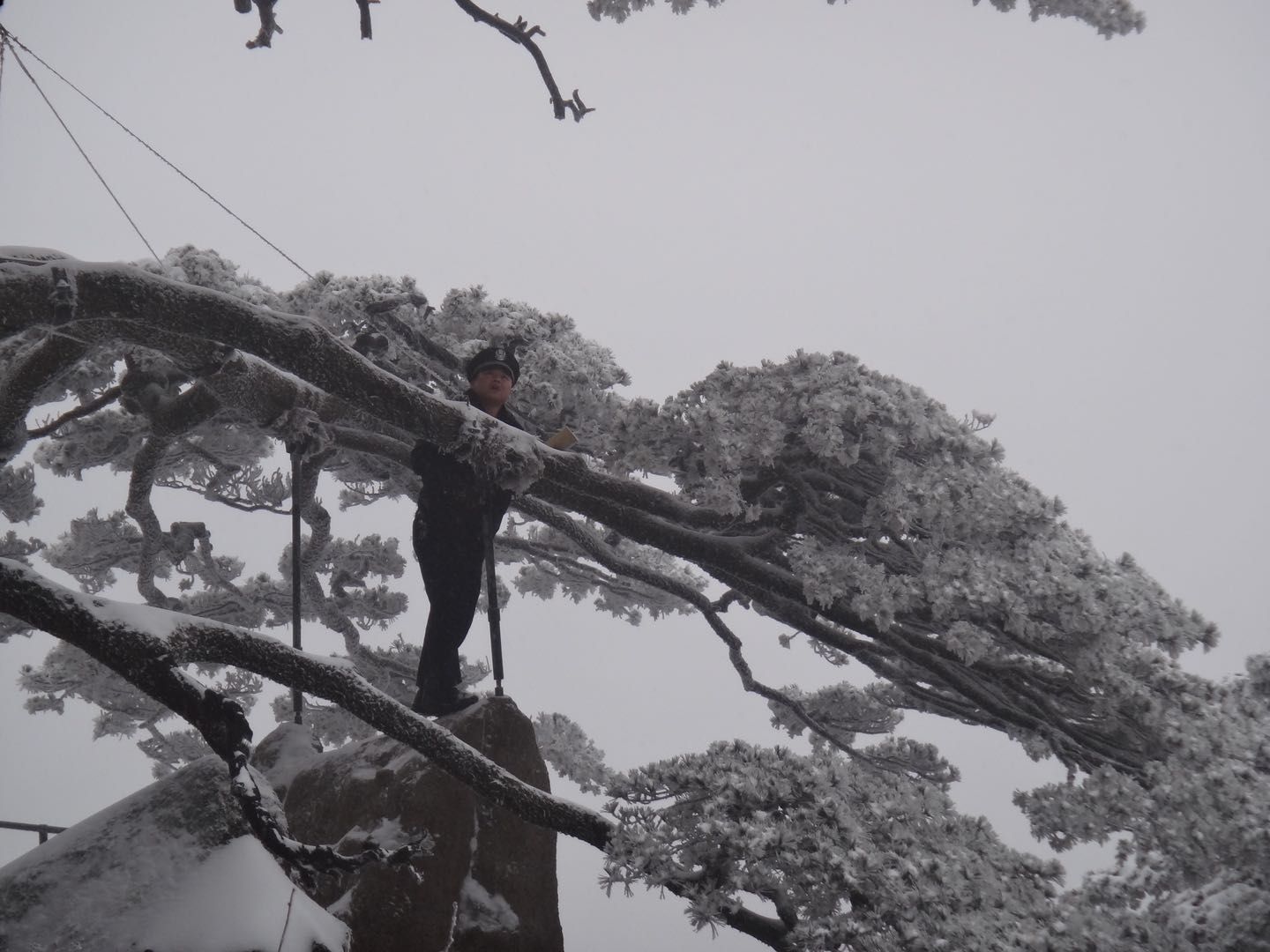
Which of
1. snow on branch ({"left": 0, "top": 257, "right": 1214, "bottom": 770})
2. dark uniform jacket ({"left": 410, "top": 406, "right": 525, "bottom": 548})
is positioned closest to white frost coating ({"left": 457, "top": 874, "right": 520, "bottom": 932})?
dark uniform jacket ({"left": 410, "top": 406, "right": 525, "bottom": 548})

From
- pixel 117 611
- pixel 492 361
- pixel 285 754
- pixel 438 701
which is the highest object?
pixel 492 361

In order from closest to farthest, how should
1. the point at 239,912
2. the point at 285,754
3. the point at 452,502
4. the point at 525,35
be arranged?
1. the point at 239,912
2. the point at 525,35
3. the point at 285,754
4. the point at 452,502

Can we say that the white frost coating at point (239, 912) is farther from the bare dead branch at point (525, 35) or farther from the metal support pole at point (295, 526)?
the bare dead branch at point (525, 35)

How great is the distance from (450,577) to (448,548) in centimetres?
20

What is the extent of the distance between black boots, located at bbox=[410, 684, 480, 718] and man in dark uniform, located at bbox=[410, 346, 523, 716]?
0.01 m

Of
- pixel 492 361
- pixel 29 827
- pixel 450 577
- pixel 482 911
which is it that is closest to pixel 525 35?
pixel 492 361

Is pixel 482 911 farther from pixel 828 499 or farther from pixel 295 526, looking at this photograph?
pixel 828 499

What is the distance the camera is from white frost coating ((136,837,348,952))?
2.91 meters

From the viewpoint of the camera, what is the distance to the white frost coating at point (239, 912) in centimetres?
291

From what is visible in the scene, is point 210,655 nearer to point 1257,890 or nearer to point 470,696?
point 470,696

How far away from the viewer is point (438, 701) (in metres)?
5.40

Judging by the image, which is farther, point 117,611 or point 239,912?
point 117,611

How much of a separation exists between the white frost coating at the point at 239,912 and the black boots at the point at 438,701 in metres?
1.90

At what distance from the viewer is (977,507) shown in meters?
5.18
